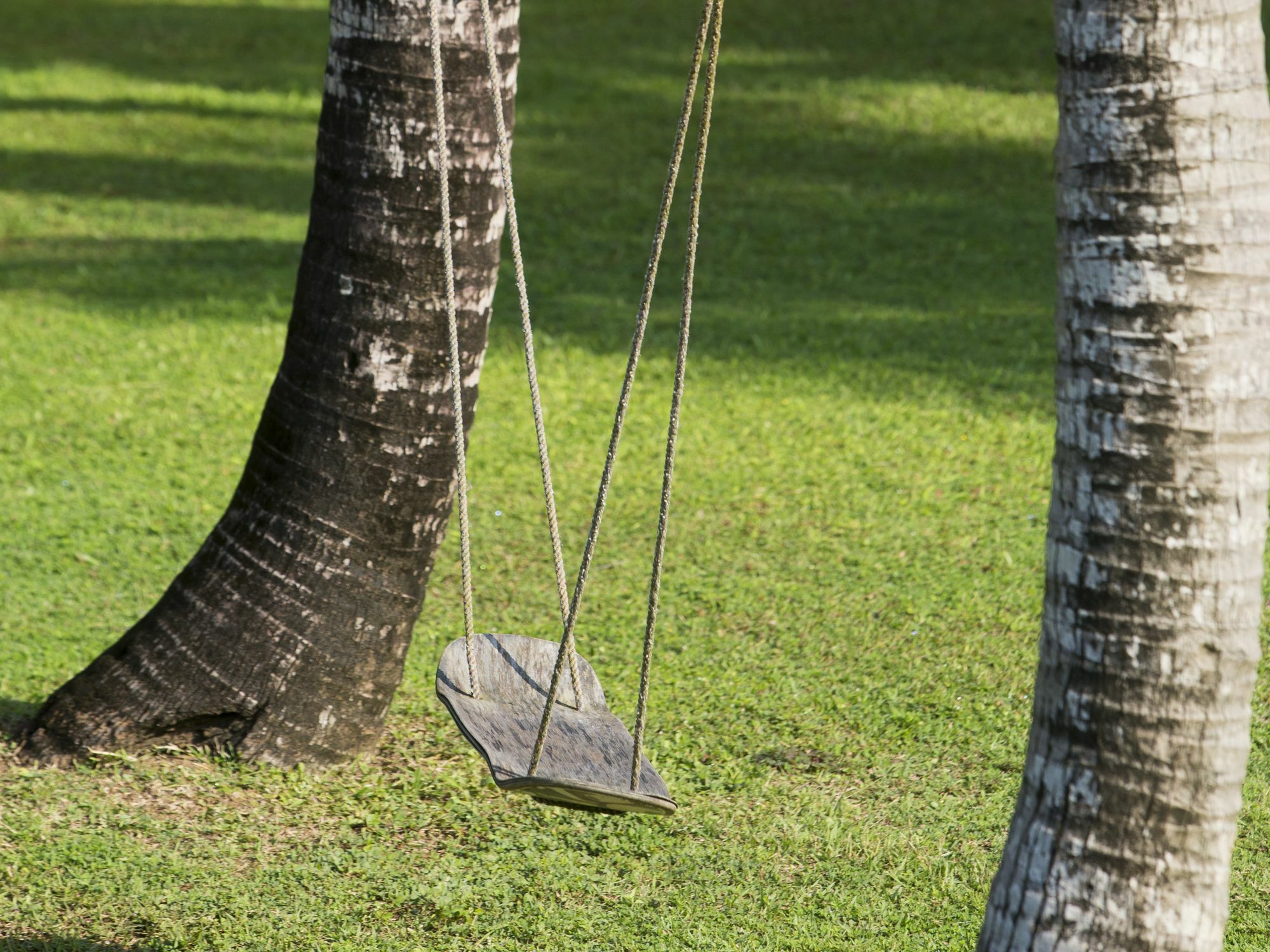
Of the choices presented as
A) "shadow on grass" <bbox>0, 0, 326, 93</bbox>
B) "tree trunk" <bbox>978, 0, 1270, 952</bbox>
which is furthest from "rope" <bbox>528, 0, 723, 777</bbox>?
"shadow on grass" <bbox>0, 0, 326, 93</bbox>

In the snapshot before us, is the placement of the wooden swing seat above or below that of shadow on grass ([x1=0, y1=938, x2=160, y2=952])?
above

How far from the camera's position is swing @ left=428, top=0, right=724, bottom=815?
250 centimetres

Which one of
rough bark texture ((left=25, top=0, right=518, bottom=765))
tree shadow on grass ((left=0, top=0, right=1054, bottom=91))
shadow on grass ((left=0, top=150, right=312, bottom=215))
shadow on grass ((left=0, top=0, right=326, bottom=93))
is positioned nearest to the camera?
rough bark texture ((left=25, top=0, right=518, bottom=765))

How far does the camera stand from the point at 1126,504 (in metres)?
1.75

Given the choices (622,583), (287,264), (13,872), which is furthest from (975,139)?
(13,872)

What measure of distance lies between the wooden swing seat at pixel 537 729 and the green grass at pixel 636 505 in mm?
427

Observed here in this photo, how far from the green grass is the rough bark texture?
17 centimetres

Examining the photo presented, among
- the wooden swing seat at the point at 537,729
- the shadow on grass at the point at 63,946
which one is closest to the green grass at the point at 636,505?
the shadow on grass at the point at 63,946

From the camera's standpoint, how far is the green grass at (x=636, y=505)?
10.1 feet

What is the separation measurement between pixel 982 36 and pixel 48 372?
386 inches

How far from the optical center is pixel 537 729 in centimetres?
284

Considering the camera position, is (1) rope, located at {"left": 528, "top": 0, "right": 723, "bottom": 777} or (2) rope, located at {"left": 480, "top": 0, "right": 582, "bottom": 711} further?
(2) rope, located at {"left": 480, "top": 0, "right": 582, "bottom": 711}

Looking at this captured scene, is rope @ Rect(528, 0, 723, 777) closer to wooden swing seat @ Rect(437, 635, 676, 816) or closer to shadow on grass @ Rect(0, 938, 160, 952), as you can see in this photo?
wooden swing seat @ Rect(437, 635, 676, 816)

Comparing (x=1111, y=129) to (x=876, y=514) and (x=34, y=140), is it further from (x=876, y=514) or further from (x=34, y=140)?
(x=34, y=140)
